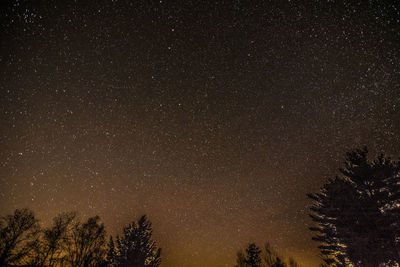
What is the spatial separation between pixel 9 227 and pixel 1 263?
324 cm

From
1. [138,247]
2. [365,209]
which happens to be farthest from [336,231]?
[138,247]

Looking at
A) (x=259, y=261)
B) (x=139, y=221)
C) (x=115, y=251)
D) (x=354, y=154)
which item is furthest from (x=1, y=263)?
(x=259, y=261)

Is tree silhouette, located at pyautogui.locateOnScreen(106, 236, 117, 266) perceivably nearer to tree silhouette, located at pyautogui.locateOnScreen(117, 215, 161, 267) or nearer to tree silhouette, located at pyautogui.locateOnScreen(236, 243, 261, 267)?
tree silhouette, located at pyautogui.locateOnScreen(117, 215, 161, 267)

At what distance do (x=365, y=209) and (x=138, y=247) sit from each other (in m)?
22.5

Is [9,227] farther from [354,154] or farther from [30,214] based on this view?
[354,154]

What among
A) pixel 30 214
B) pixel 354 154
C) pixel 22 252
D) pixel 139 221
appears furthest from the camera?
pixel 139 221

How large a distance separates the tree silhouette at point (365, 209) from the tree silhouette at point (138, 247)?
19.0 metres

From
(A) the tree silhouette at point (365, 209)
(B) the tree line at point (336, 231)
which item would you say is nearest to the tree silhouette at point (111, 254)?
(B) the tree line at point (336, 231)

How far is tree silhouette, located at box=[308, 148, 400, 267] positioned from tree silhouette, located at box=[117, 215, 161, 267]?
18955 mm

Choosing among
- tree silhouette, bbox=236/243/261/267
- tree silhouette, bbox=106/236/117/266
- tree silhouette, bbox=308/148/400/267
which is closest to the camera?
tree silhouette, bbox=308/148/400/267

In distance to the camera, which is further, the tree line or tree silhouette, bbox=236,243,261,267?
tree silhouette, bbox=236,243,261,267

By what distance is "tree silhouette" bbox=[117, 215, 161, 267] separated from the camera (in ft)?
71.0

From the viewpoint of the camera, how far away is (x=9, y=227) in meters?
20.4

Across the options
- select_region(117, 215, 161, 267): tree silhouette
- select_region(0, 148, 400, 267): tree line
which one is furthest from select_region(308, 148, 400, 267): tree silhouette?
select_region(117, 215, 161, 267): tree silhouette
